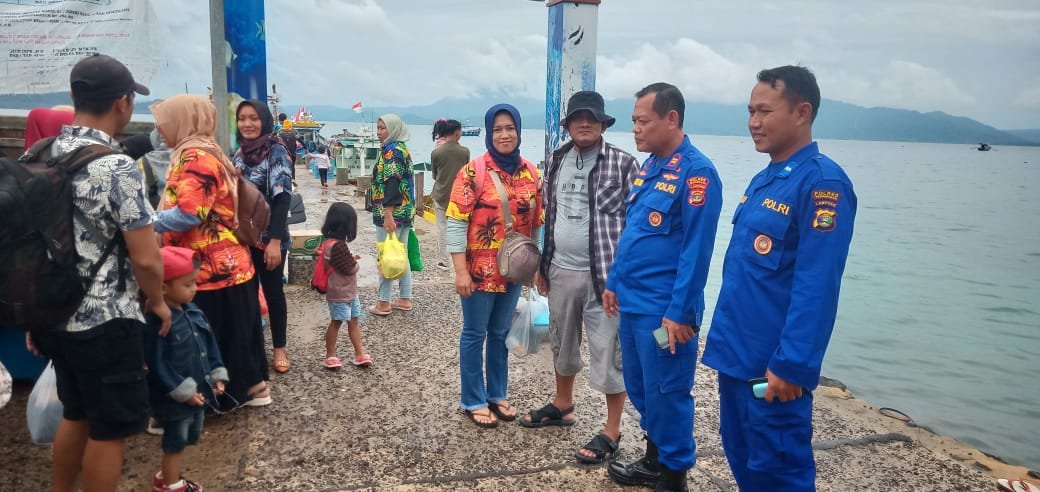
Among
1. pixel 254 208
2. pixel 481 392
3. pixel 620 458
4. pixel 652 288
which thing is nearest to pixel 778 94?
pixel 652 288

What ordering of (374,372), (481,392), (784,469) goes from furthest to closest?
1. (374,372)
2. (481,392)
3. (784,469)

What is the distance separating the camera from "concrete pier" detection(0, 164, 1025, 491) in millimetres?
3010

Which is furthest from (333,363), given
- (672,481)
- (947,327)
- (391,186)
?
(947,327)

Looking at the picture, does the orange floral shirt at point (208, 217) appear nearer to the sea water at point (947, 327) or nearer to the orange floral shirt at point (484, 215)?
the orange floral shirt at point (484, 215)

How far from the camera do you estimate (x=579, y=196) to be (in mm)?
3320

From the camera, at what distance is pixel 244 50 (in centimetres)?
462

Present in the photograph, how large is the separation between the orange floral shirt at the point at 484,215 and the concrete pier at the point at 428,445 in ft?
2.99

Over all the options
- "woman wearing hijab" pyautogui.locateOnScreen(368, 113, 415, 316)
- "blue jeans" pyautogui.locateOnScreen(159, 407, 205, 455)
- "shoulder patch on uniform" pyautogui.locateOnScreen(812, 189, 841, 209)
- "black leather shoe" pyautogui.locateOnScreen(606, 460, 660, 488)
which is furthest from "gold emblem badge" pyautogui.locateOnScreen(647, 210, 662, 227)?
"woman wearing hijab" pyautogui.locateOnScreen(368, 113, 415, 316)

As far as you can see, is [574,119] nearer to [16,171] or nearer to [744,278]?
[744,278]

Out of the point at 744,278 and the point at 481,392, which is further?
the point at 481,392

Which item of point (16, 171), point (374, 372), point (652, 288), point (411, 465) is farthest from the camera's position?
point (374, 372)

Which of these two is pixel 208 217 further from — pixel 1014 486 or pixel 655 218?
pixel 1014 486

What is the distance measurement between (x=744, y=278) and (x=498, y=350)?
5.97ft

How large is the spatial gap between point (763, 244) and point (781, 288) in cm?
17
